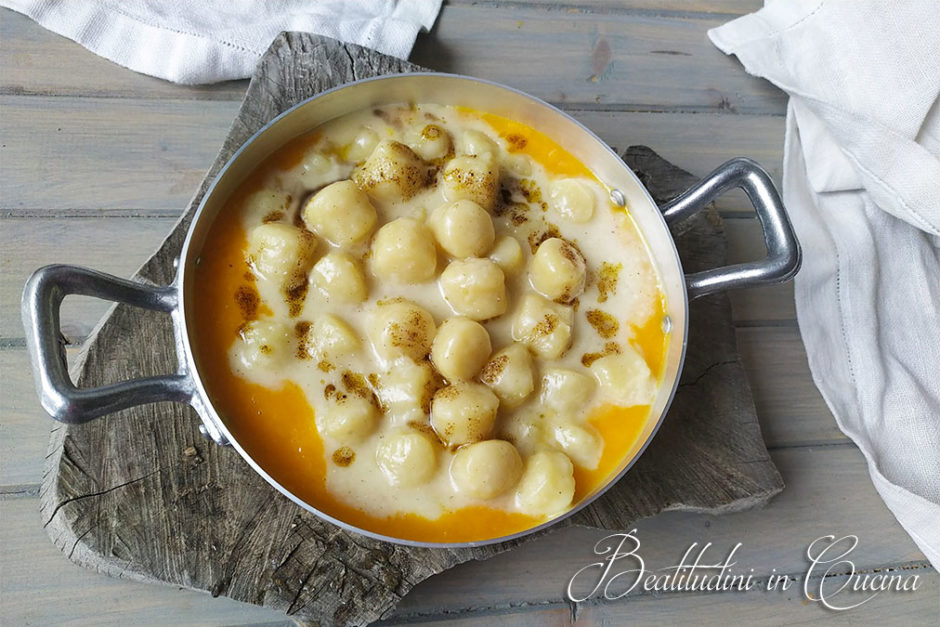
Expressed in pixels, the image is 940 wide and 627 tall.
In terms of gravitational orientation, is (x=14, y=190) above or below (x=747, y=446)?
below

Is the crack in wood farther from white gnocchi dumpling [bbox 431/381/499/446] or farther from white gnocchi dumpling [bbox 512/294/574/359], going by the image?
white gnocchi dumpling [bbox 512/294/574/359]

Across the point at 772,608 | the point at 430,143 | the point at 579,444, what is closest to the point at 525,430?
the point at 579,444

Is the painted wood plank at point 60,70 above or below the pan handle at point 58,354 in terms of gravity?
below

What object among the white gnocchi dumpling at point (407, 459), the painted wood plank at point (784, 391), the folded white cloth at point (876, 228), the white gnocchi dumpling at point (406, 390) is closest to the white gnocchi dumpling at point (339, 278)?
the white gnocchi dumpling at point (406, 390)

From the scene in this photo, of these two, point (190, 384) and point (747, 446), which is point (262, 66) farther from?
point (747, 446)

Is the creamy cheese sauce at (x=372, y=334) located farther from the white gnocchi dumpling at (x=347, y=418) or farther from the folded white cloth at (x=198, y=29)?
the folded white cloth at (x=198, y=29)

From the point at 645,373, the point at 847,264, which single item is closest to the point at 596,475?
the point at 645,373
